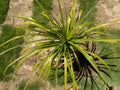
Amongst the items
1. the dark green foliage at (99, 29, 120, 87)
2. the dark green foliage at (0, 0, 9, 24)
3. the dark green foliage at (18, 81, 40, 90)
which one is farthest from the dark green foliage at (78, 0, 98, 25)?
the dark green foliage at (18, 81, 40, 90)

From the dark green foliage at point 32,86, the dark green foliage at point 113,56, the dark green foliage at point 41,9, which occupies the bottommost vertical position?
the dark green foliage at point 32,86

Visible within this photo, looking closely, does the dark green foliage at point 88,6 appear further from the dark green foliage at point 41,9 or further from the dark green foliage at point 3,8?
the dark green foliage at point 3,8

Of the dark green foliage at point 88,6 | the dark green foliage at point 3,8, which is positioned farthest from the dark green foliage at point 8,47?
the dark green foliage at point 88,6

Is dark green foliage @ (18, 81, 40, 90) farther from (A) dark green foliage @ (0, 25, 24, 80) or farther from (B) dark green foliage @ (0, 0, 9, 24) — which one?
(B) dark green foliage @ (0, 0, 9, 24)

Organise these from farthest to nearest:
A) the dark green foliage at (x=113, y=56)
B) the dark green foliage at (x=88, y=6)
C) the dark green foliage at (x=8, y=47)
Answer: the dark green foliage at (x=88, y=6), the dark green foliage at (x=8, y=47), the dark green foliage at (x=113, y=56)

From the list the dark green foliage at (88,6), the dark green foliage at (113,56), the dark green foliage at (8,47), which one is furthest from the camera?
the dark green foliage at (88,6)

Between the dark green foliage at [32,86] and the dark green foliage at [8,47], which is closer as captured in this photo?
the dark green foliage at [32,86]

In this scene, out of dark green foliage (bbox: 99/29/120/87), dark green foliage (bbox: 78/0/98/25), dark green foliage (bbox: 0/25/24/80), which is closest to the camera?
dark green foliage (bbox: 99/29/120/87)

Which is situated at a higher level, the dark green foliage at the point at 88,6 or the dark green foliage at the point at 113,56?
the dark green foliage at the point at 88,6

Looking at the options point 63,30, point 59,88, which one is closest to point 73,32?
point 63,30

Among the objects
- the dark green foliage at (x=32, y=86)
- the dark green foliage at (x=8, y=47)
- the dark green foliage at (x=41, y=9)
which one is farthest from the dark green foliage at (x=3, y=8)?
the dark green foliage at (x=32, y=86)

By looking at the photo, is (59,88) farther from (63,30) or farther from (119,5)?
(119,5)
